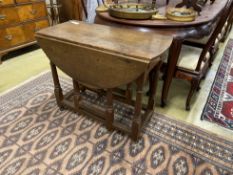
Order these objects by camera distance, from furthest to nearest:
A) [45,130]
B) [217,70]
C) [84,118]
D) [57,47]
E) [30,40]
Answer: [30,40], [217,70], [84,118], [45,130], [57,47]

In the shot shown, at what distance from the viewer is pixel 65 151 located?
4.36 feet

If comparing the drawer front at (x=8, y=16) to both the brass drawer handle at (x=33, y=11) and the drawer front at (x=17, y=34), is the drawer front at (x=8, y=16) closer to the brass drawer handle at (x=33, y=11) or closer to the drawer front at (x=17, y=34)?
the drawer front at (x=17, y=34)

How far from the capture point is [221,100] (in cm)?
187

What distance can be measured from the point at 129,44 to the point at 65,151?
2.85 ft

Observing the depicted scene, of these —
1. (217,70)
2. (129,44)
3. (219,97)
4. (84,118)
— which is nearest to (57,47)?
(129,44)

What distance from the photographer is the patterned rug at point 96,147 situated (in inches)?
48.3

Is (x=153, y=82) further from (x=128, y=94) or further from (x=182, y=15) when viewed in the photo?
(x=182, y=15)

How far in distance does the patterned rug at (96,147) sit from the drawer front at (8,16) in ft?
4.14

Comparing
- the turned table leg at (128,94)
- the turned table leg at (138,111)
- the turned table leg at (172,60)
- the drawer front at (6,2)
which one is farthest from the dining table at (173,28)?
the drawer front at (6,2)

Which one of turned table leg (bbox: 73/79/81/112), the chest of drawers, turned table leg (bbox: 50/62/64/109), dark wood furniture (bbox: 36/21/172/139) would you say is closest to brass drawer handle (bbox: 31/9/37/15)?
the chest of drawers

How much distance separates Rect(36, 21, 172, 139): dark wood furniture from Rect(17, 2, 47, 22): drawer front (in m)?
1.40

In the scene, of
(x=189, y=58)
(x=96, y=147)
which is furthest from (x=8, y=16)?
(x=189, y=58)

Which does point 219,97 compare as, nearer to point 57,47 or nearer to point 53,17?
point 57,47

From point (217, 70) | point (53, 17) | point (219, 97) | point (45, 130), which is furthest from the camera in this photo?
point (53, 17)
